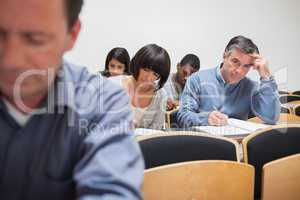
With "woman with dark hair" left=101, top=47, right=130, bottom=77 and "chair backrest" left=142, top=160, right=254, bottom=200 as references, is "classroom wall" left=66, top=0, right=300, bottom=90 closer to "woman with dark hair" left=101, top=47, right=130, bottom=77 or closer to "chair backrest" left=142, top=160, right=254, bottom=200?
Answer: "woman with dark hair" left=101, top=47, right=130, bottom=77

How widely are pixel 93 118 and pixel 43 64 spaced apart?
147 mm

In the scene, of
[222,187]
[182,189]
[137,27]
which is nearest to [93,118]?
[182,189]

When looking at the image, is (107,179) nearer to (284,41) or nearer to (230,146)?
(230,146)

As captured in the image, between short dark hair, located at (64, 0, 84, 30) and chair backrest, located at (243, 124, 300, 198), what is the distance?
3.34ft

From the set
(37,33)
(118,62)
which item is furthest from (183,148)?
(118,62)

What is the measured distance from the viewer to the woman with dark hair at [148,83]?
2166 millimetres

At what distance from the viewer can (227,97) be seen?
2.44 meters

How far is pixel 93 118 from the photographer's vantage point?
68cm

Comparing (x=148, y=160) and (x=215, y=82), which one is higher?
(x=215, y=82)

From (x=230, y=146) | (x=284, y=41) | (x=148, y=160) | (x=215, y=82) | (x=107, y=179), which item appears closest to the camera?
(x=107, y=179)

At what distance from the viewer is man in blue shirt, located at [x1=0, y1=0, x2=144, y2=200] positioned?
60 centimetres

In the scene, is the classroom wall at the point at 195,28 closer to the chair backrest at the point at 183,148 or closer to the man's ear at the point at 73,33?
the chair backrest at the point at 183,148

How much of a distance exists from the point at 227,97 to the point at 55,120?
1.92m

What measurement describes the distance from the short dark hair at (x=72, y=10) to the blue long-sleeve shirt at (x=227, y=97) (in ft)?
5.87
